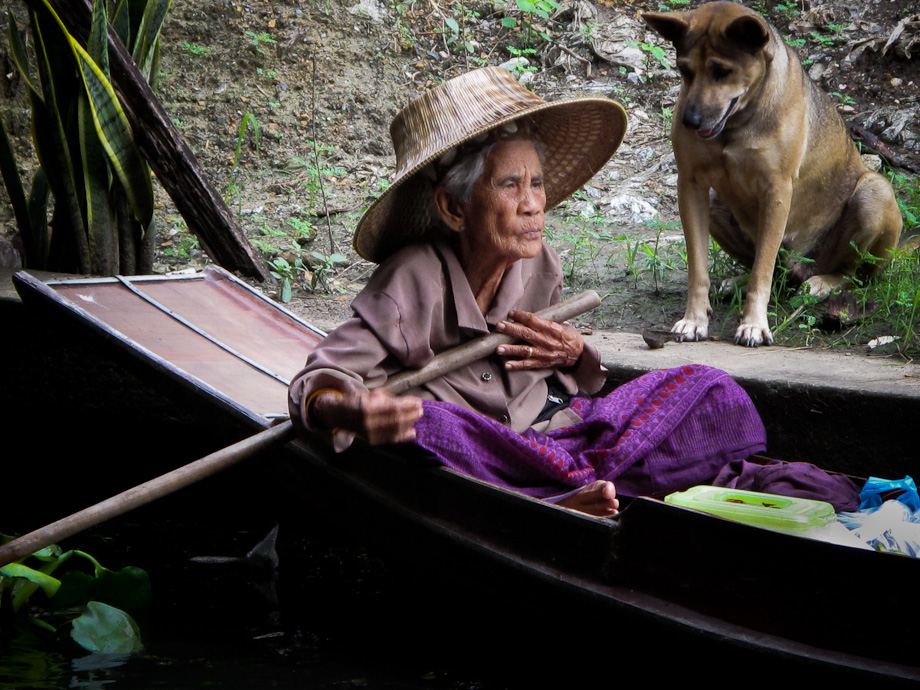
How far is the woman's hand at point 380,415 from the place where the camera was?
213cm

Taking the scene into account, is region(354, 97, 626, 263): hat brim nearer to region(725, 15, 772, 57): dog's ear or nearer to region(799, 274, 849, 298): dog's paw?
region(725, 15, 772, 57): dog's ear

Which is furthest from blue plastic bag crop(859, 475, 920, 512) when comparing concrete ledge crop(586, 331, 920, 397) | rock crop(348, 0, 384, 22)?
rock crop(348, 0, 384, 22)

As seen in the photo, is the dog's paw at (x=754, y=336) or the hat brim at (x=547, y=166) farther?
the dog's paw at (x=754, y=336)

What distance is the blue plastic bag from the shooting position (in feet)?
7.95

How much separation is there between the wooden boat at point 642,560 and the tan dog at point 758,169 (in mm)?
2175

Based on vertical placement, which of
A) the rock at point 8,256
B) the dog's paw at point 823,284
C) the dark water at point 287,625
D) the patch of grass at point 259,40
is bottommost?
the dark water at point 287,625

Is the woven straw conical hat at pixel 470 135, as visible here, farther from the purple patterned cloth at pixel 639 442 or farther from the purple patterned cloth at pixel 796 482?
the purple patterned cloth at pixel 796 482

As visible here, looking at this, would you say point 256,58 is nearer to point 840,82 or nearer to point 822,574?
point 840,82

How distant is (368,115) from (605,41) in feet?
7.22

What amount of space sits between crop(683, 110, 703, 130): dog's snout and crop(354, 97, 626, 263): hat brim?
134cm

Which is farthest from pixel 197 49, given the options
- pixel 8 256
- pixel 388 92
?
pixel 8 256

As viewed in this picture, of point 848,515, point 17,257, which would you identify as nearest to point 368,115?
point 17,257

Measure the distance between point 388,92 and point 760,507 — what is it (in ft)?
20.2

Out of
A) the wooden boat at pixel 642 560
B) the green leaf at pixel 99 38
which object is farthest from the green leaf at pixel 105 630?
the green leaf at pixel 99 38
